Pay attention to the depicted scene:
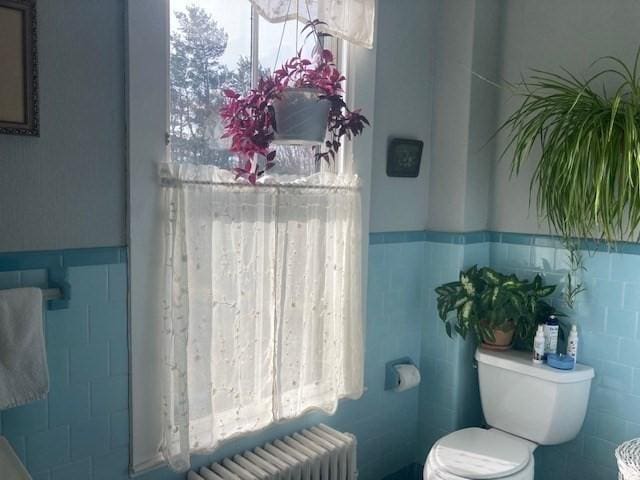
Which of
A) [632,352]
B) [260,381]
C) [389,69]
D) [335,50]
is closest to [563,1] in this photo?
[389,69]

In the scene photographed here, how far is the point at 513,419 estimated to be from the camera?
2.36m

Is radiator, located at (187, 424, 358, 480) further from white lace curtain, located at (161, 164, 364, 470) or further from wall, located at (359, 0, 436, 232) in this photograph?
wall, located at (359, 0, 436, 232)

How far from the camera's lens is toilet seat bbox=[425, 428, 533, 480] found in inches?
78.7

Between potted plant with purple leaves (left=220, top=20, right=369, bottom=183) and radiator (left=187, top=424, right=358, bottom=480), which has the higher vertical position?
potted plant with purple leaves (left=220, top=20, right=369, bottom=183)

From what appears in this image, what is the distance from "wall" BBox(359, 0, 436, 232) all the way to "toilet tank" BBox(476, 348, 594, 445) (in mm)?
736

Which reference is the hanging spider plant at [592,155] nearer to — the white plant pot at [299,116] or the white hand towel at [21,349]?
the white plant pot at [299,116]

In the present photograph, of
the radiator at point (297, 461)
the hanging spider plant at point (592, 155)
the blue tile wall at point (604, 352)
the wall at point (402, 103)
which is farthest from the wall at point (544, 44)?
the radiator at point (297, 461)

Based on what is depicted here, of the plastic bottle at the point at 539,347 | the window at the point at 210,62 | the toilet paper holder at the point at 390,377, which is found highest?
the window at the point at 210,62

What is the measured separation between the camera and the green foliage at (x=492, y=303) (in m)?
2.32

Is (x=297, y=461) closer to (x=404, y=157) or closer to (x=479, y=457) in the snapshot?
(x=479, y=457)

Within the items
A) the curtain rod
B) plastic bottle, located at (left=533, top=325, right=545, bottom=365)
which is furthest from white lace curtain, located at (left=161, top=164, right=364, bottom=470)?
plastic bottle, located at (left=533, top=325, right=545, bottom=365)

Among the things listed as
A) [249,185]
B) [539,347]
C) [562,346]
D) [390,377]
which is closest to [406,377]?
[390,377]

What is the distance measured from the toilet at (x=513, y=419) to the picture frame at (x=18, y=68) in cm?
175

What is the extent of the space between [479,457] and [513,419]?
348 millimetres
